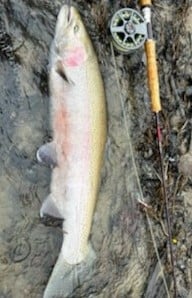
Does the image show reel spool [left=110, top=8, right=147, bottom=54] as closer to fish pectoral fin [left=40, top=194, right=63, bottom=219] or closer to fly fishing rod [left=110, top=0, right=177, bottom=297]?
fly fishing rod [left=110, top=0, right=177, bottom=297]

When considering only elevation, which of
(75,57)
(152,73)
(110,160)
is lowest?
(110,160)

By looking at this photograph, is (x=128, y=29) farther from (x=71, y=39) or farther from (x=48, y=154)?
(x=48, y=154)

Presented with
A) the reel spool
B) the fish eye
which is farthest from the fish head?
the reel spool

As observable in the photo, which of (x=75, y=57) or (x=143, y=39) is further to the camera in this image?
(x=143, y=39)

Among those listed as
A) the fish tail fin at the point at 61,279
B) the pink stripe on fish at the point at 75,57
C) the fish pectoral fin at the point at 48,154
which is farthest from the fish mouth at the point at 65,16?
the fish tail fin at the point at 61,279

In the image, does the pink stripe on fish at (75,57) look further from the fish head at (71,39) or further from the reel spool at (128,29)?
the reel spool at (128,29)

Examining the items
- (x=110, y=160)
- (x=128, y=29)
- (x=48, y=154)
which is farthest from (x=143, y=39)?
(x=48, y=154)

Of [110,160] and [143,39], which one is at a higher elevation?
[143,39]

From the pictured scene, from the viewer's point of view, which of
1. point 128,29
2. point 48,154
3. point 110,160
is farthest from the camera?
point 110,160
